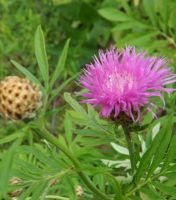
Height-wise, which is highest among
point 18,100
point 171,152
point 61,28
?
point 18,100

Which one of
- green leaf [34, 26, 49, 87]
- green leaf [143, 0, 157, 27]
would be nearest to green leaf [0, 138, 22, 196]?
green leaf [34, 26, 49, 87]

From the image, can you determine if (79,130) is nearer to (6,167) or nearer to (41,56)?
(41,56)

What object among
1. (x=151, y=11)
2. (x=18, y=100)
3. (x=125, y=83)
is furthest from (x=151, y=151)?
(x=151, y=11)

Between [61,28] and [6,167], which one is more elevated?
[6,167]

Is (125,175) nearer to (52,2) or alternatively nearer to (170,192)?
(170,192)

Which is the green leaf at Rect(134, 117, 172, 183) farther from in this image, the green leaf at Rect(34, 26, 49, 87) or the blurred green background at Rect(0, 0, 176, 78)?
the blurred green background at Rect(0, 0, 176, 78)
